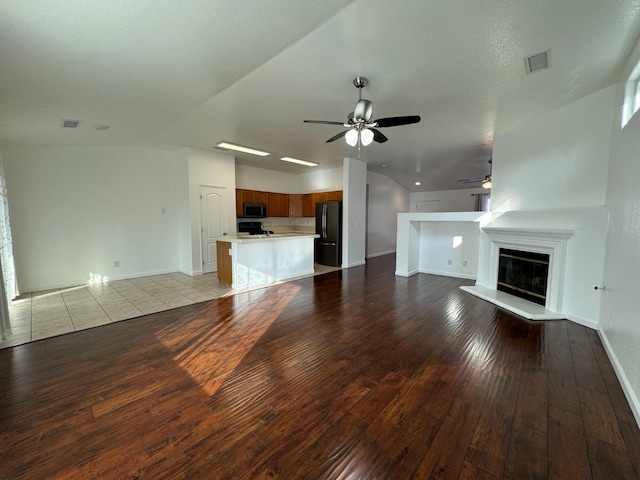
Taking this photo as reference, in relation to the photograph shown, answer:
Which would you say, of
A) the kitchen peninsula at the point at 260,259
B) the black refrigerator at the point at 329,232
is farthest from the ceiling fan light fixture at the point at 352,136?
the black refrigerator at the point at 329,232

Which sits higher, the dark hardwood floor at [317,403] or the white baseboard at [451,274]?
the white baseboard at [451,274]

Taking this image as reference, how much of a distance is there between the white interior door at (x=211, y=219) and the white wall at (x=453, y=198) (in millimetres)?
8329

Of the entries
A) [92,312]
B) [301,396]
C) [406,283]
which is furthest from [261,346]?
[406,283]

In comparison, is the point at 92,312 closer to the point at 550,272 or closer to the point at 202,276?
the point at 202,276

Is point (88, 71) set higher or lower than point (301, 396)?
higher

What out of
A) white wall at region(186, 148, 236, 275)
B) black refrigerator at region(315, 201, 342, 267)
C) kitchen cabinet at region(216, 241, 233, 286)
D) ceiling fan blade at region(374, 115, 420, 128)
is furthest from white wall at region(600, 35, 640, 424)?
white wall at region(186, 148, 236, 275)

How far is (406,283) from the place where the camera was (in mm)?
5348

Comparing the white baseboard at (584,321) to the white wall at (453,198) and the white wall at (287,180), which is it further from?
the white wall at (453,198)

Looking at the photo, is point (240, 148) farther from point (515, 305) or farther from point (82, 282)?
point (515, 305)

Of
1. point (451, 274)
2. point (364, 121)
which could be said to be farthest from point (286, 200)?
point (364, 121)

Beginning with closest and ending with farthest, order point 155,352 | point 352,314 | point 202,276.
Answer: point 155,352 < point 352,314 < point 202,276

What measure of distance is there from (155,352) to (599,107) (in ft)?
19.3

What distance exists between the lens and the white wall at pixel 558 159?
3240mm

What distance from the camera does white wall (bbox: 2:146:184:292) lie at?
4.60 meters
